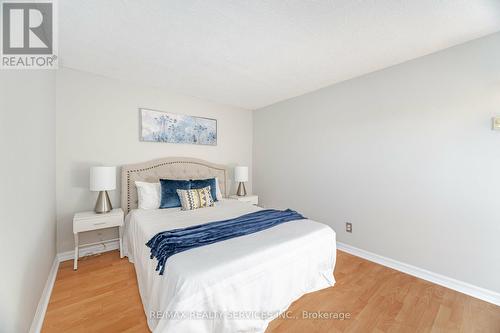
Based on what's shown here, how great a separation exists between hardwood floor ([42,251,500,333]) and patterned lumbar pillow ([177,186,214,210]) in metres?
0.95

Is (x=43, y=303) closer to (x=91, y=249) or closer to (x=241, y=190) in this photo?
(x=91, y=249)

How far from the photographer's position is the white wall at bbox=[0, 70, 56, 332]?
106 cm

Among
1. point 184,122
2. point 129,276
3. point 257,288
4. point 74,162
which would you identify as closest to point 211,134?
point 184,122

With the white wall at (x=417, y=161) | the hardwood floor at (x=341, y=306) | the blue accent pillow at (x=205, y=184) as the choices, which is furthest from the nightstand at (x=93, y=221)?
the white wall at (x=417, y=161)

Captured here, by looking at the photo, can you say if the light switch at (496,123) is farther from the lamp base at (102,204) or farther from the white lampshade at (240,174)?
the lamp base at (102,204)

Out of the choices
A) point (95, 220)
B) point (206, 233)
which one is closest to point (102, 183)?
point (95, 220)

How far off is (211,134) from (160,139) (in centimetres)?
94

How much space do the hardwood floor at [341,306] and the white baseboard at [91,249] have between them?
25 centimetres

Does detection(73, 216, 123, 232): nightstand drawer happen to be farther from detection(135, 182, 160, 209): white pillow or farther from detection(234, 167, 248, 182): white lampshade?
detection(234, 167, 248, 182): white lampshade

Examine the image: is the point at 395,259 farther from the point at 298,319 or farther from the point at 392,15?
the point at 392,15

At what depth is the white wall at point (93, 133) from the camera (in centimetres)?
254

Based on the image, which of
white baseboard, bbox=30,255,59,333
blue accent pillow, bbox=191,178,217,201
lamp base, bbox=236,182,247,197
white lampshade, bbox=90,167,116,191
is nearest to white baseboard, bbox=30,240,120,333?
white baseboard, bbox=30,255,59,333

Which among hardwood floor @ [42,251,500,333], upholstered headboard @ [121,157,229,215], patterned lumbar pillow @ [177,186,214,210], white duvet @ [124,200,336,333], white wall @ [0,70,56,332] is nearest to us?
white wall @ [0,70,56,332]

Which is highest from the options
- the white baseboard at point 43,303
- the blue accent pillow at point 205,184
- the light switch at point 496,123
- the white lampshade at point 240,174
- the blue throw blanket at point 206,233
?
the light switch at point 496,123
